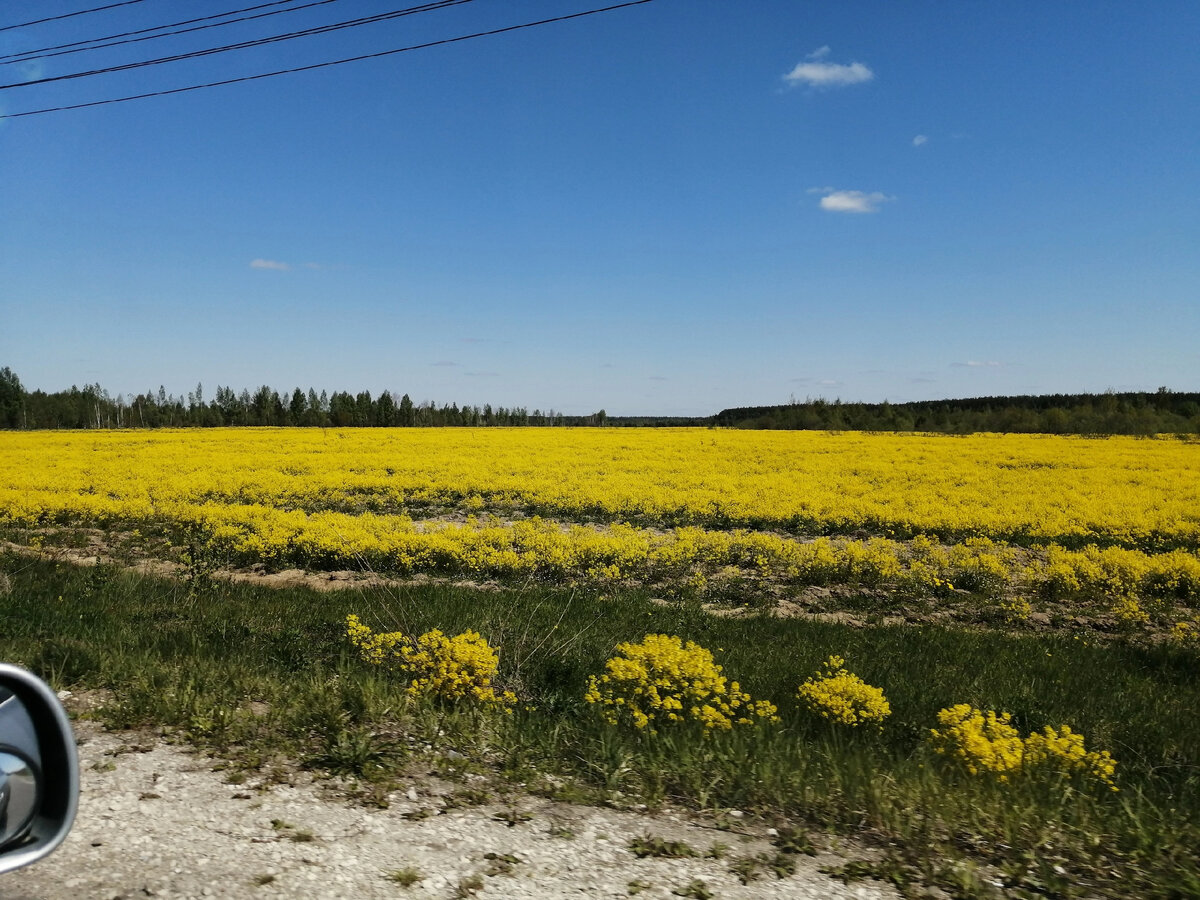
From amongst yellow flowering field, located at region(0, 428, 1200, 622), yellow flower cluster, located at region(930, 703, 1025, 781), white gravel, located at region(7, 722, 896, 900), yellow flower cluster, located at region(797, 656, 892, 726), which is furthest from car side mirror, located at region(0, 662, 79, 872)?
yellow flowering field, located at region(0, 428, 1200, 622)

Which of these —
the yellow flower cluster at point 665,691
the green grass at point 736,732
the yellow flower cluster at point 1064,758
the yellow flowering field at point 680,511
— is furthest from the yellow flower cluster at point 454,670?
the yellow flower cluster at point 1064,758

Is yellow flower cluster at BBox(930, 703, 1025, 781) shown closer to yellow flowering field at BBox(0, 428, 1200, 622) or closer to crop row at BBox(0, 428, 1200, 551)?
yellow flowering field at BBox(0, 428, 1200, 622)

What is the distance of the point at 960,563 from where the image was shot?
507 inches

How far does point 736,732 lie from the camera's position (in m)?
4.69

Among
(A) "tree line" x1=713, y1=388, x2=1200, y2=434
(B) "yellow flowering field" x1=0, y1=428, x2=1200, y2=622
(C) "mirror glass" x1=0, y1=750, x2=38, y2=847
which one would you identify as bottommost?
(B) "yellow flowering field" x1=0, y1=428, x2=1200, y2=622

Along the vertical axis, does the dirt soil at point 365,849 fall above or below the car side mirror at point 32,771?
below

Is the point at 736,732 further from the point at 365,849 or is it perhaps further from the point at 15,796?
the point at 15,796

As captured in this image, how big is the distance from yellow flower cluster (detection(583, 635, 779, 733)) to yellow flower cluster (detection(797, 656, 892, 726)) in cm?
41

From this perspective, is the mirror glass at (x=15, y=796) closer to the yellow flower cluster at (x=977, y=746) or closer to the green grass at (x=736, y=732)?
the green grass at (x=736, y=732)

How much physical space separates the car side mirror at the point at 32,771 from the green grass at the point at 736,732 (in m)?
2.28

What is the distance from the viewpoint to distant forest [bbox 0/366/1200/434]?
5594 cm

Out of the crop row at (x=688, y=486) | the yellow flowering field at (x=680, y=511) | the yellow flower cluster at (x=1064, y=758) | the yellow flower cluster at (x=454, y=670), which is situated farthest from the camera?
the crop row at (x=688, y=486)

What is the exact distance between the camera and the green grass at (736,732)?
339 centimetres

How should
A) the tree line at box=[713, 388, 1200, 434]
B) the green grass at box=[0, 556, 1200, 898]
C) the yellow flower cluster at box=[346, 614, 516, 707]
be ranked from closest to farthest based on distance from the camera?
1. the green grass at box=[0, 556, 1200, 898]
2. the yellow flower cluster at box=[346, 614, 516, 707]
3. the tree line at box=[713, 388, 1200, 434]
